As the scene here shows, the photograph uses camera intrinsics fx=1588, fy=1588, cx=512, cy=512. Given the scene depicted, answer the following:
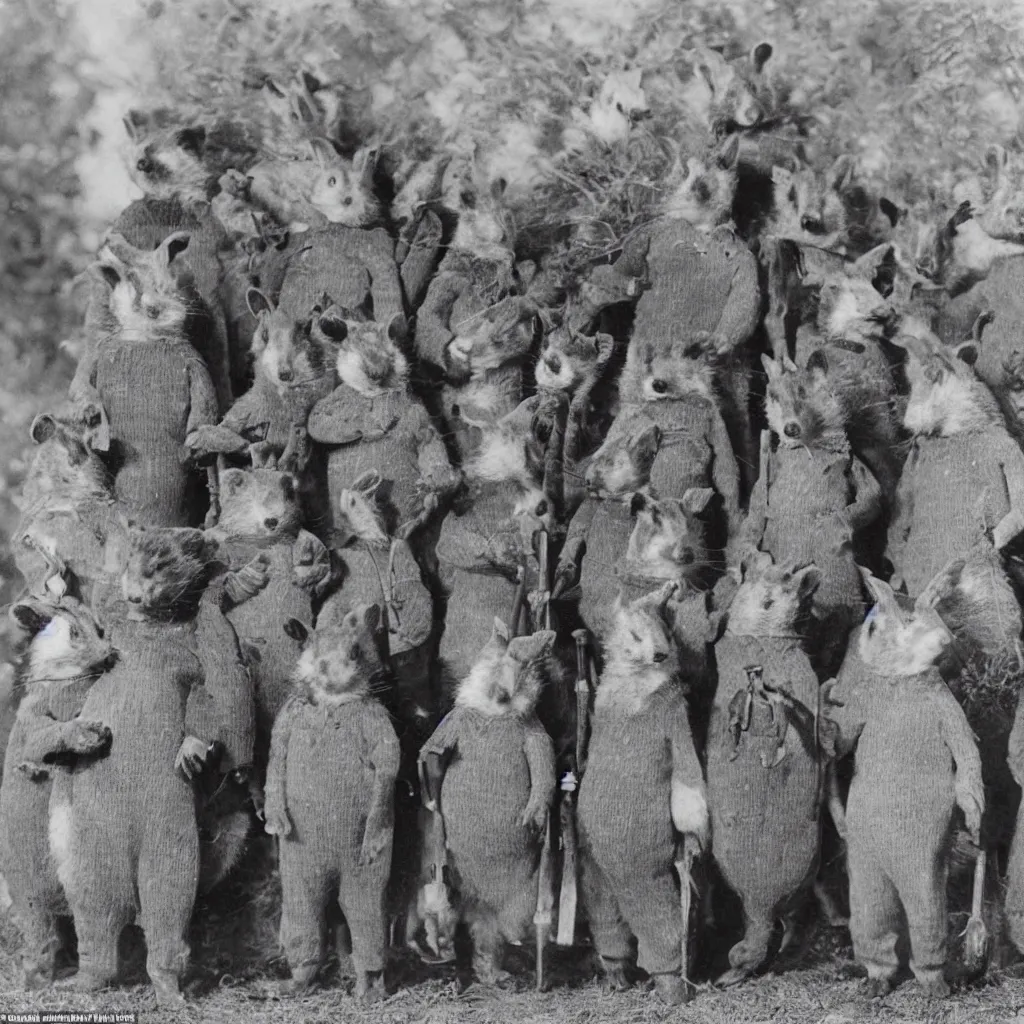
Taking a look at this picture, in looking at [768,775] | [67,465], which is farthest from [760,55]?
[67,465]

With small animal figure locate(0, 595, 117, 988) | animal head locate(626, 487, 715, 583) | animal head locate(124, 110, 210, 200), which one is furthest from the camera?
animal head locate(124, 110, 210, 200)

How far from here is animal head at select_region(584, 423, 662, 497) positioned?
385 cm

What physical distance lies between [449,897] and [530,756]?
37cm

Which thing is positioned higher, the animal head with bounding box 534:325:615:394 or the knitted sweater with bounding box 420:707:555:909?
the animal head with bounding box 534:325:615:394

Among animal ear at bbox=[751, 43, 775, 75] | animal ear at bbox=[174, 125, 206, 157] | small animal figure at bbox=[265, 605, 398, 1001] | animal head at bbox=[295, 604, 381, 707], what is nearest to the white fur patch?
small animal figure at bbox=[265, 605, 398, 1001]

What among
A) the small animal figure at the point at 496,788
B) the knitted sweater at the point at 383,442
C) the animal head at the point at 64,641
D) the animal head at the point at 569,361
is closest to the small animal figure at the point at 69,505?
the animal head at the point at 64,641

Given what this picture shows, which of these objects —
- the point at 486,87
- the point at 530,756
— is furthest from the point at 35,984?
the point at 486,87

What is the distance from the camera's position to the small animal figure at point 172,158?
4383 mm

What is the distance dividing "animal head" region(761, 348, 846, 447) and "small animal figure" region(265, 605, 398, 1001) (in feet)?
3.68

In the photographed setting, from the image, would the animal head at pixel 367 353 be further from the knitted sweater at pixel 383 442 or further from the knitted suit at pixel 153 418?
the knitted suit at pixel 153 418

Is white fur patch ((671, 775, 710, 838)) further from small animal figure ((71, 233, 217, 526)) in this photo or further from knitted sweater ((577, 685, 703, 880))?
small animal figure ((71, 233, 217, 526))

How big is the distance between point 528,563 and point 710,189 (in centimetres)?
116

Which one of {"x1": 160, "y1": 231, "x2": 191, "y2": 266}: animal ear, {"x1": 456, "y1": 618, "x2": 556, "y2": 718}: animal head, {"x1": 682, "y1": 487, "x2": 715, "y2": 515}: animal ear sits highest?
{"x1": 160, "y1": 231, "x2": 191, "y2": 266}: animal ear

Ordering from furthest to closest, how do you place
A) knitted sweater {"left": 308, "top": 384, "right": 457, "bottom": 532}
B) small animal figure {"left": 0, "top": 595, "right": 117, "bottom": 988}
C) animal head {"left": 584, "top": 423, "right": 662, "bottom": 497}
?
knitted sweater {"left": 308, "top": 384, "right": 457, "bottom": 532} → animal head {"left": 584, "top": 423, "right": 662, "bottom": 497} → small animal figure {"left": 0, "top": 595, "right": 117, "bottom": 988}
